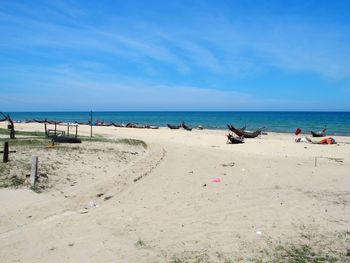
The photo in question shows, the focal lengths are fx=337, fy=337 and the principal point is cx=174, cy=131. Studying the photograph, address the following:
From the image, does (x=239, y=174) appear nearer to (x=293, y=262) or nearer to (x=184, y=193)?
(x=184, y=193)

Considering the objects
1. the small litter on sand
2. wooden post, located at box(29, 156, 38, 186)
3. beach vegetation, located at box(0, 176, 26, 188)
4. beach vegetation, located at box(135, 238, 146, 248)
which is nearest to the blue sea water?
the small litter on sand

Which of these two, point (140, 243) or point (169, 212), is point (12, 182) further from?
point (140, 243)

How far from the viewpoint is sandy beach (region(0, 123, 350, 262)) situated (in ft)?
19.4

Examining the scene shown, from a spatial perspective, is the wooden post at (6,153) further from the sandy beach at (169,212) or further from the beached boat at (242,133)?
the beached boat at (242,133)

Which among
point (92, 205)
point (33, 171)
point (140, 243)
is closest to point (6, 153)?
point (33, 171)

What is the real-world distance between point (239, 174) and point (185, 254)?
747 centimetres

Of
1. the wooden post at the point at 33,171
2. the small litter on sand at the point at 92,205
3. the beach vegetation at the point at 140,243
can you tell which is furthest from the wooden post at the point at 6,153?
the beach vegetation at the point at 140,243

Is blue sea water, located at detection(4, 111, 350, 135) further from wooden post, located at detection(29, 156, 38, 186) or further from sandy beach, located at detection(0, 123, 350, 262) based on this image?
wooden post, located at detection(29, 156, 38, 186)

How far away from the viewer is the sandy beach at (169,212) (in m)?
Answer: 5.90

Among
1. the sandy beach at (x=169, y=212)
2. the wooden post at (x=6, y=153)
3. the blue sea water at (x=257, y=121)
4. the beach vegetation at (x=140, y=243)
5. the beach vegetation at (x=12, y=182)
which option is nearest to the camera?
the sandy beach at (x=169, y=212)

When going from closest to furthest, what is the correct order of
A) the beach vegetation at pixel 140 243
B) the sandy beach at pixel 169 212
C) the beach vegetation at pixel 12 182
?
the sandy beach at pixel 169 212
the beach vegetation at pixel 140 243
the beach vegetation at pixel 12 182

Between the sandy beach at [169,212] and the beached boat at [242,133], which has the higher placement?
the beached boat at [242,133]

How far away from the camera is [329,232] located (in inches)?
264

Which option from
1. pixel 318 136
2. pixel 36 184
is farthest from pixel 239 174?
pixel 318 136
